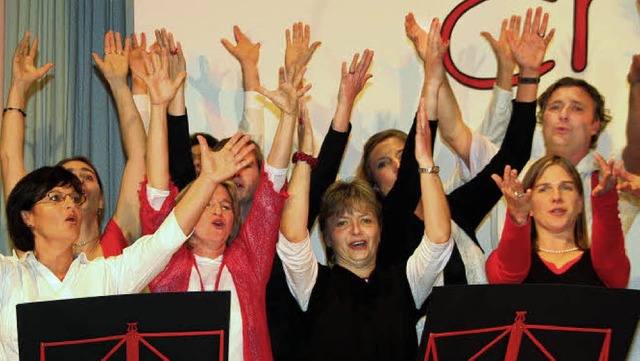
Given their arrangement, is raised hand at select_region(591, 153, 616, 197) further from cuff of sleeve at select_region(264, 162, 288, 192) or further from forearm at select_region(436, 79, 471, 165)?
cuff of sleeve at select_region(264, 162, 288, 192)

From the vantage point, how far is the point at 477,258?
3195mm

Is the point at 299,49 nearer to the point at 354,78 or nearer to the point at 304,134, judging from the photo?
the point at 354,78

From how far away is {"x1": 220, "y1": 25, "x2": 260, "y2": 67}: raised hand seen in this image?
12.3 feet

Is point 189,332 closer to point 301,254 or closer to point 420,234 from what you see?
point 301,254

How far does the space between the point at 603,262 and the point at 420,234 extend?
24.0 inches

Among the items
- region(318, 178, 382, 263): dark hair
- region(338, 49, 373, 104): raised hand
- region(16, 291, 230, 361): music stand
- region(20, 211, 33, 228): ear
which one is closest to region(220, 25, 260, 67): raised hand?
region(338, 49, 373, 104): raised hand

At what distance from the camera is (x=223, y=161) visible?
104 inches

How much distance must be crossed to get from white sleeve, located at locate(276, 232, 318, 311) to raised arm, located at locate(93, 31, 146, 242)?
66cm

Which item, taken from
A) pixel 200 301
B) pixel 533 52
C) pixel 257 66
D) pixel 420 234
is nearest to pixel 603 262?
pixel 420 234

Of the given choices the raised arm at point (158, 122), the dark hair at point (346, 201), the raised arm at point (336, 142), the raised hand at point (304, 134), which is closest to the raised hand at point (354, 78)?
the raised arm at point (336, 142)

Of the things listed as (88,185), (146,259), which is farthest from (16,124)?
(146,259)

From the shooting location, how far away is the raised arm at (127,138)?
10.6 feet

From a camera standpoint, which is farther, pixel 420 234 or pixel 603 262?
pixel 420 234

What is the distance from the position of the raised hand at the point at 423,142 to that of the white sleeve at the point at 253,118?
916 millimetres
